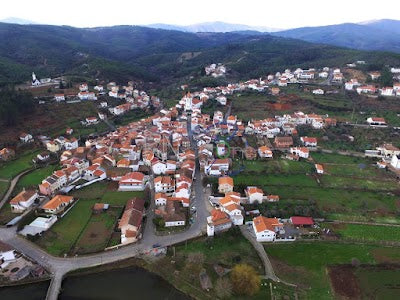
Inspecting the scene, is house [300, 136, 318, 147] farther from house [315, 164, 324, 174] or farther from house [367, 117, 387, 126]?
house [367, 117, 387, 126]

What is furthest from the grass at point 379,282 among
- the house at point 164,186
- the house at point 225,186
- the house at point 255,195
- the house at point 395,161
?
the house at point 395,161

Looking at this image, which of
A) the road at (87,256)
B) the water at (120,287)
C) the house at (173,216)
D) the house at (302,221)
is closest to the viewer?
the water at (120,287)

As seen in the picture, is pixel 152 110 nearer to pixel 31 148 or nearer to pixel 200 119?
pixel 200 119

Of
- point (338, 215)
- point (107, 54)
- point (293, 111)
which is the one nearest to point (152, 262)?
point (338, 215)

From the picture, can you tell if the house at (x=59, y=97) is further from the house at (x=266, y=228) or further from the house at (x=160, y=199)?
the house at (x=266, y=228)

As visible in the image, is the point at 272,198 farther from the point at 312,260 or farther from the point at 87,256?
the point at 87,256

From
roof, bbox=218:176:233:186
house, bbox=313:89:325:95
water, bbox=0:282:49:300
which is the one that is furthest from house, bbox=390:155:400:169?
water, bbox=0:282:49:300
